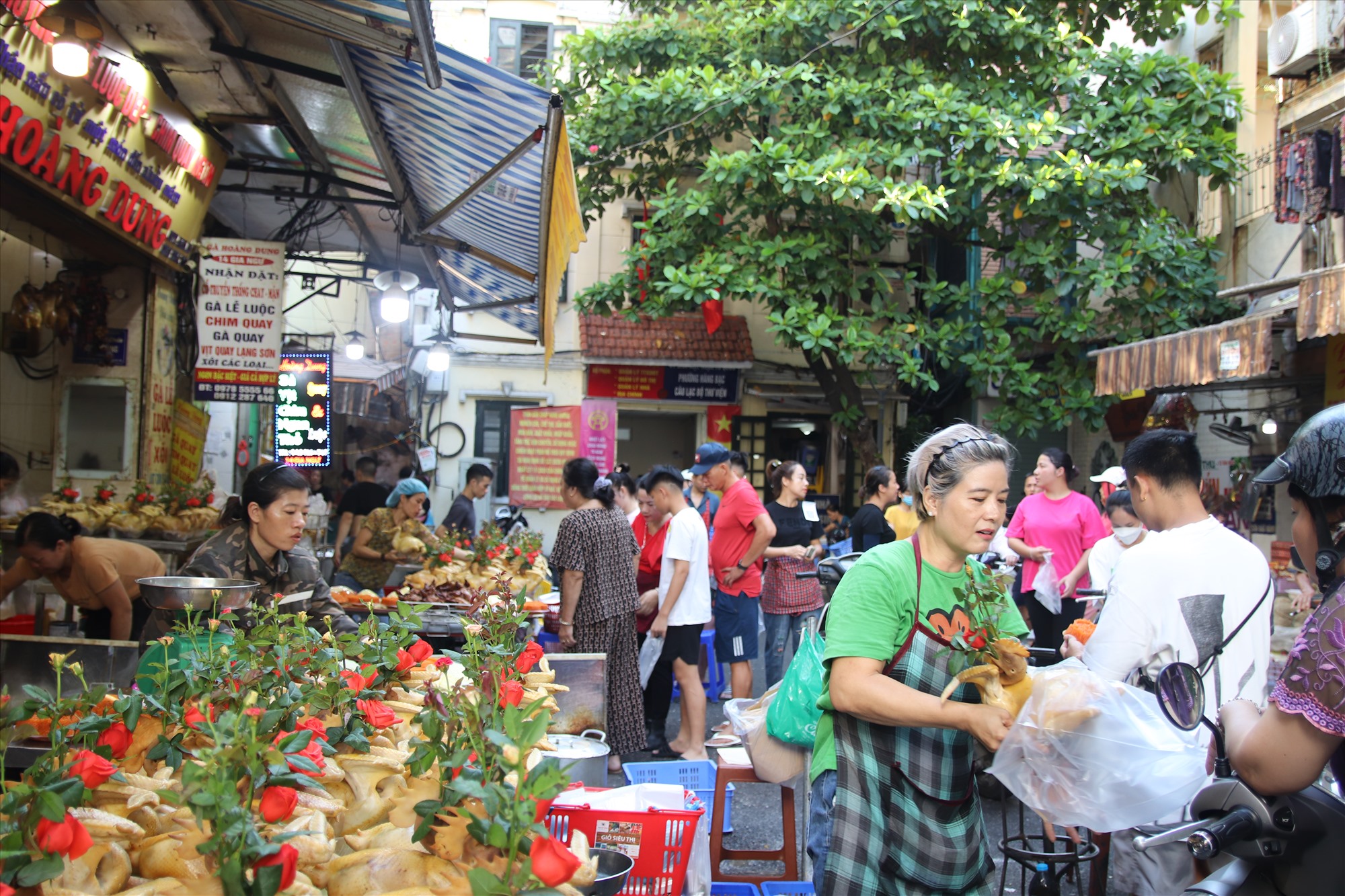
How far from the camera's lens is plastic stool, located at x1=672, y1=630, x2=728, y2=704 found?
780 cm

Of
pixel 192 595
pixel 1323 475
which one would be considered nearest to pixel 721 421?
pixel 192 595

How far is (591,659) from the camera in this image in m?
3.99

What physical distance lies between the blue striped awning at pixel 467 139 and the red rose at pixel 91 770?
357 centimetres

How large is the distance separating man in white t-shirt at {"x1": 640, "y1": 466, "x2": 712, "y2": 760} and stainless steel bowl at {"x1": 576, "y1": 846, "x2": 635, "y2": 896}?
13.2ft

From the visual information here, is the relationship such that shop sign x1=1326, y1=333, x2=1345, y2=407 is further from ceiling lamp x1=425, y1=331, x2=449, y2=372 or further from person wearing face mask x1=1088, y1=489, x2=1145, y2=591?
ceiling lamp x1=425, y1=331, x2=449, y2=372

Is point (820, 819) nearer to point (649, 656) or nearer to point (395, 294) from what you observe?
point (649, 656)

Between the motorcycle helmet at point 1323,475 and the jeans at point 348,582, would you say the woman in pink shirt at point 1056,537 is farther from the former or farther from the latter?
the jeans at point 348,582

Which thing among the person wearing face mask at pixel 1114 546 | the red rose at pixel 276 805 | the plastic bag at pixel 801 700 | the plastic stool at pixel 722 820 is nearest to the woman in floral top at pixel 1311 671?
the plastic bag at pixel 801 700

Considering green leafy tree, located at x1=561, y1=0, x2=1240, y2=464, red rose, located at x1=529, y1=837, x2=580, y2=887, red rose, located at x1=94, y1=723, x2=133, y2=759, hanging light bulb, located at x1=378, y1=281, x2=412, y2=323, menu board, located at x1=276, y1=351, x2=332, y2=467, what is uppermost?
green leafy tree, located at x1=561, y1=0, x2=1240, y2=464

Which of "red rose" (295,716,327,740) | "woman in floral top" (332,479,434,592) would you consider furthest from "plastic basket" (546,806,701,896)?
"woman in floral top" (332,479,434,592)

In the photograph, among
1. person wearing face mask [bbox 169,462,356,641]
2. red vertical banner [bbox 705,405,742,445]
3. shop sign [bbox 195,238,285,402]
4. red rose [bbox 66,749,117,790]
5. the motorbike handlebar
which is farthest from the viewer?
red vertical banner [bbox 705,405,742,445]

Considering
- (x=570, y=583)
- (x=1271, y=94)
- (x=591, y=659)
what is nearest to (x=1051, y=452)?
(x=570, y=583)

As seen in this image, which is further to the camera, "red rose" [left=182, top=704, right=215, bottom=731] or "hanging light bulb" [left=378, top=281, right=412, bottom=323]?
"hanging light bulb" [left=378, top=281, right=412, bottom=323]

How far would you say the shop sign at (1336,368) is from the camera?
27.5ft
